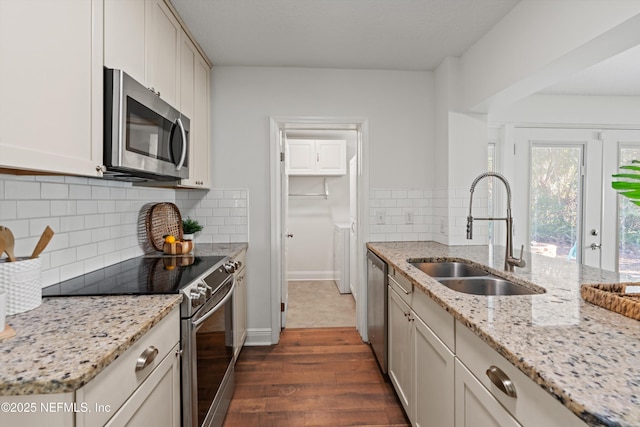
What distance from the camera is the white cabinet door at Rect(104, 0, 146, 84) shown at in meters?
1.29

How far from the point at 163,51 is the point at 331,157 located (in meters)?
3.16

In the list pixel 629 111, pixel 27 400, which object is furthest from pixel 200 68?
pixel 629 111

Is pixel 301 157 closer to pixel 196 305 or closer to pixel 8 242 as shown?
pixel 196 305

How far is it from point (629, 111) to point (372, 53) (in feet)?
8.87

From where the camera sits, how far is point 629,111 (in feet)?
10.5

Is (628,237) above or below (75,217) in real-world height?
below

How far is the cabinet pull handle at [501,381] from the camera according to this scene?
2.71 ft

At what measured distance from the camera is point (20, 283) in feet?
3.42

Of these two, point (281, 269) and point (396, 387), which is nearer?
point (396, 387)

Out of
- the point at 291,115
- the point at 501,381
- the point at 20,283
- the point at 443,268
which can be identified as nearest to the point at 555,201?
the point at 443,268

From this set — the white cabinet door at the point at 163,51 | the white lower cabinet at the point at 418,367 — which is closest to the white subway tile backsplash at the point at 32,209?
the white cabinet door at the point at 163,51

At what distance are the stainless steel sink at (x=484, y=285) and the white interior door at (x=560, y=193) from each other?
70.5 inches

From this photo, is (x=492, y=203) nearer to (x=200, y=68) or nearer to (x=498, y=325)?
(x=498, y=325)

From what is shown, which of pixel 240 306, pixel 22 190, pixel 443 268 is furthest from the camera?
pixel 240 306
